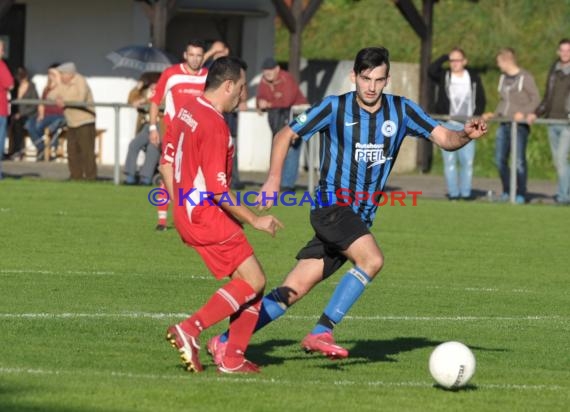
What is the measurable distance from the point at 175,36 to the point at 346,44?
591cm

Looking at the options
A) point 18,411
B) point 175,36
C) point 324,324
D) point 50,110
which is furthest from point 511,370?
point 175,36

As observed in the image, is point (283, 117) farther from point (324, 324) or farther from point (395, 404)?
point (395, 404)

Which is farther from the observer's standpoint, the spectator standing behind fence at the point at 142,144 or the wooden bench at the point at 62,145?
the wooden bench at the point at 62,145

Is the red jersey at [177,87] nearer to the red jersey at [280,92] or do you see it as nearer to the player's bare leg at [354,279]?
the red jersey at [280,92]

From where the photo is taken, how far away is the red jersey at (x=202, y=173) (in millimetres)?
8086

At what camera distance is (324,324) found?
8969 millimetres

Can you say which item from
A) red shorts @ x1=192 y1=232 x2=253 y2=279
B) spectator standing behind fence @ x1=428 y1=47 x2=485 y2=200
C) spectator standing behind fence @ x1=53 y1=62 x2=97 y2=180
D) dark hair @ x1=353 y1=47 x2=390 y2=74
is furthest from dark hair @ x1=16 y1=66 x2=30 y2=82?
red shorts @ x1=192 y1=232 x2=253 y2=279

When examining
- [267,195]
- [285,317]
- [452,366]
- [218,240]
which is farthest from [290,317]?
[452,366]

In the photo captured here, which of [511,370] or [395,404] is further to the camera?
[511,370]

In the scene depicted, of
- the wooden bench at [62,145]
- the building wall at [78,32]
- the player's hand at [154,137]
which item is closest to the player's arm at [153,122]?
the player's hand at [154,137]

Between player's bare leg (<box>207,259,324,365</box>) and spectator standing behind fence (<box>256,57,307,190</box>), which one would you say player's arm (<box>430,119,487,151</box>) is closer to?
player's bare leg (<box>207,259,324,365</box>)

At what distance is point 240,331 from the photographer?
27.7 feet

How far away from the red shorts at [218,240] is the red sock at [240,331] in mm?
296

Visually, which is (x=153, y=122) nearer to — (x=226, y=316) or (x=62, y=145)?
(x=226, y=316)
